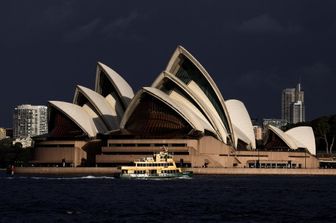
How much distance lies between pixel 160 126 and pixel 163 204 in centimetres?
6396

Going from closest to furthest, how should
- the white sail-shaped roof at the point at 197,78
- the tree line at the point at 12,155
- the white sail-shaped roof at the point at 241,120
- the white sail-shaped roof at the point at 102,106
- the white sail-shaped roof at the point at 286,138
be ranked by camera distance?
the white sail-shaped roof at the point at 197,78
the white sail-shaped roof at the point at 102,106
the white sail-shaped roof at the point at 241,120
the white sail-shaped roof at the point at 286,138
the tree line at the point at 12,155

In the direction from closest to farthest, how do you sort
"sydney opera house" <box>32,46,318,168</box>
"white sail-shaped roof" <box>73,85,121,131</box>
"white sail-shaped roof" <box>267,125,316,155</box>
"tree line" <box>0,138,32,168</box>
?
"sydney opera house" <box>32,46,318,168</box>
"white sail-shaped roof" <box>73,85,121,131</box>
"white sail-shaped roof" <box>267,125,316,155</box>
"tree line" <box>0,138,32,168</box>

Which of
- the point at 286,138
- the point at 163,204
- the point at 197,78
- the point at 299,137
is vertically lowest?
the point at 163,204

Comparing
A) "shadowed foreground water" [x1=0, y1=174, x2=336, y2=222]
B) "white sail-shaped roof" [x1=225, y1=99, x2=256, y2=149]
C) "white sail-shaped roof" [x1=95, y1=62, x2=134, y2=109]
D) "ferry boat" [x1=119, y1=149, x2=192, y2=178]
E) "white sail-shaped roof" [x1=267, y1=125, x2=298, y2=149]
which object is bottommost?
"shadowed foreground water" [x1=0, y1=174, x2=336, y2=222]

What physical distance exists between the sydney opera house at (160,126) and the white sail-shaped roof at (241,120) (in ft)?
0.54

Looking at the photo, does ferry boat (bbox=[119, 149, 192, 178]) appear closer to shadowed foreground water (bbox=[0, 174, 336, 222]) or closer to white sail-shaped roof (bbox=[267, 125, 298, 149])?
shadowed foreground water (bbox=[0, 174, 336, 222])

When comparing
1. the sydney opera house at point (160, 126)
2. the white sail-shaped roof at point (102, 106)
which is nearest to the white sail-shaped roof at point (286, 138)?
the sydney opera house at point (160, 126)

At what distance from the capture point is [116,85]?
401ft

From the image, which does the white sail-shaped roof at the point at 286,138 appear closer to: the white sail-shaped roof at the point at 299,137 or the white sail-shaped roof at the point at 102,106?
the white sail-shaped roof at the point at 299,137

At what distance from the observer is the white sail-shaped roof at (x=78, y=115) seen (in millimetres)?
122000

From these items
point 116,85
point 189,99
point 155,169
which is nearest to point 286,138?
point 189,99

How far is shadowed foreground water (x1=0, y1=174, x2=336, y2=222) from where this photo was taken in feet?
153

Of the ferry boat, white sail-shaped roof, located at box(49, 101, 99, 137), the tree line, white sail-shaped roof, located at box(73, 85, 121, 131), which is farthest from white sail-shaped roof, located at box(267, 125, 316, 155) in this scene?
the tree line

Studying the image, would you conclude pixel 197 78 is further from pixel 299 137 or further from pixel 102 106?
pixel 299 137
